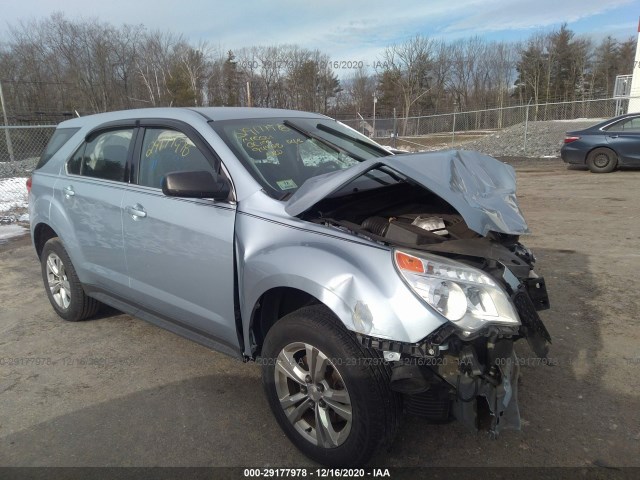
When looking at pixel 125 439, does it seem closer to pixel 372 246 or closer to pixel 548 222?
pixel 372 246

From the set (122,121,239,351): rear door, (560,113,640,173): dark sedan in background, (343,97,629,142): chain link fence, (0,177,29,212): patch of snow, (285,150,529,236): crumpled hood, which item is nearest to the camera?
(285,150,529,236): crumpled hood

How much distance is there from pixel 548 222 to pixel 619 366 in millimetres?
4865

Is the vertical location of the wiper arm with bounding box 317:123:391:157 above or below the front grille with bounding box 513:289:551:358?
above

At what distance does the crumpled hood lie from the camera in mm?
2328

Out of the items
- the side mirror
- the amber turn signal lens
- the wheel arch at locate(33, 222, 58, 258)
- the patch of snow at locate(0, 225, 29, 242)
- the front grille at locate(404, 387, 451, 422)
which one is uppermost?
the side mirror

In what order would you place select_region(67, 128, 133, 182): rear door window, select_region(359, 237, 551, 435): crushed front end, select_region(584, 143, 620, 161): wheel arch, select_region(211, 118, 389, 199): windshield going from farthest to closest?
select_region(584, 143, 620, 161): wheel arch → select_region(67, 128, 133, 182): rear door window → select_region(211, 118, 389, 199): windshield → select_region(359, 237, 551, 435): crushed front end

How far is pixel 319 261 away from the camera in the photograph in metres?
2.37

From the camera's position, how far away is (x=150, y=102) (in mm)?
49656

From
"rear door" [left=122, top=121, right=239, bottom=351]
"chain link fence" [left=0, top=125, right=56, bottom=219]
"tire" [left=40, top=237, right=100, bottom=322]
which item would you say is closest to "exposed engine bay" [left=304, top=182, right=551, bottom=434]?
"rear door" [left=122, top=121, right=239, bottom=351]

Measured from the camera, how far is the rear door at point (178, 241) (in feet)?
9.48

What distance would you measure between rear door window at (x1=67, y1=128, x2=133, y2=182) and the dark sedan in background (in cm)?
1292

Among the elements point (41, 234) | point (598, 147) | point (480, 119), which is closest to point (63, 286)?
point (41, 234)

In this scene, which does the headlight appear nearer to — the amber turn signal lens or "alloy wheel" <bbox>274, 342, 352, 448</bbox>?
the amber turn signal lens

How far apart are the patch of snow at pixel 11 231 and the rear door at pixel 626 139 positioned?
13.9 m
